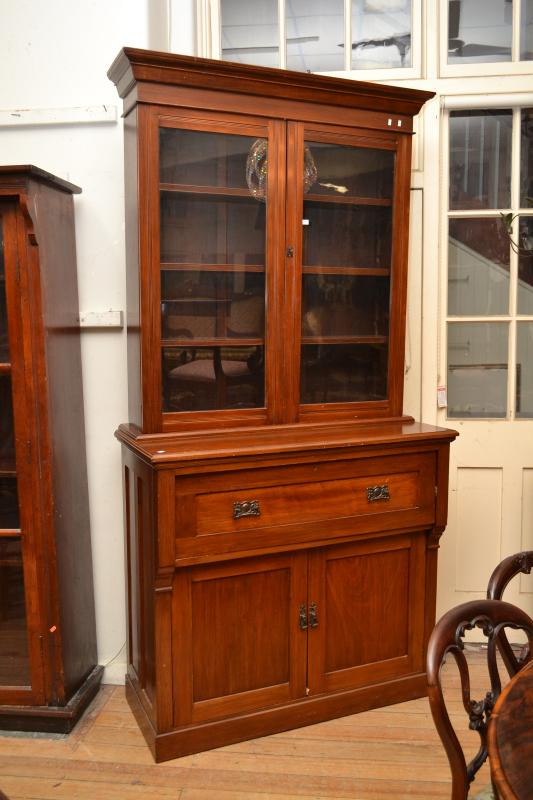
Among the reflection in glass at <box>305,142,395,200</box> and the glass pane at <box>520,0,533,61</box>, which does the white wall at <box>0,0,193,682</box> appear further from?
the glass pane at <box>520,0,533,61</box>

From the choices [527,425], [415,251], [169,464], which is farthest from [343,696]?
[415,251]

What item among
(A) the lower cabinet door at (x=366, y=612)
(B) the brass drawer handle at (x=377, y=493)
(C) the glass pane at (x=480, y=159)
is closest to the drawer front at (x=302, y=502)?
(B) the brass drawer handle at (x=377, y=493)

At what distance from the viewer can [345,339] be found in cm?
263

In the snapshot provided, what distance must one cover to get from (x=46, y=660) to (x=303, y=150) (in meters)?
1.96

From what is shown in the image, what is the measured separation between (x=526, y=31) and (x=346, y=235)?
47.7 inches

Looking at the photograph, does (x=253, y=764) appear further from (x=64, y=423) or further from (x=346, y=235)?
(x=346, y=235)

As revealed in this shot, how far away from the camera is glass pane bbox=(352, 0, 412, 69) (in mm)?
2889

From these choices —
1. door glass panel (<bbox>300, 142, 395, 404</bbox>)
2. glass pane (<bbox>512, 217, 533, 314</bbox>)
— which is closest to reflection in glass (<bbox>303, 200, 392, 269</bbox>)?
door glass panel (<bbox>300, 142, 395, 404</bbox>)

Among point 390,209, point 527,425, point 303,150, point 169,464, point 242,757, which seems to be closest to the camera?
point 169,464

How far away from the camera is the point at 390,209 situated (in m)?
2.63

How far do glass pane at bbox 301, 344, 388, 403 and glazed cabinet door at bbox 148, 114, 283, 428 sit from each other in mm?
161

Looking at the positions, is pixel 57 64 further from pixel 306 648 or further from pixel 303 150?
pixel 306 648

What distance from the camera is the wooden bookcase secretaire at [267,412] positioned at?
88.7 inches

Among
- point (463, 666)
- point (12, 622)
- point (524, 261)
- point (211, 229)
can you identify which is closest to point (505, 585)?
point (463, 666)
